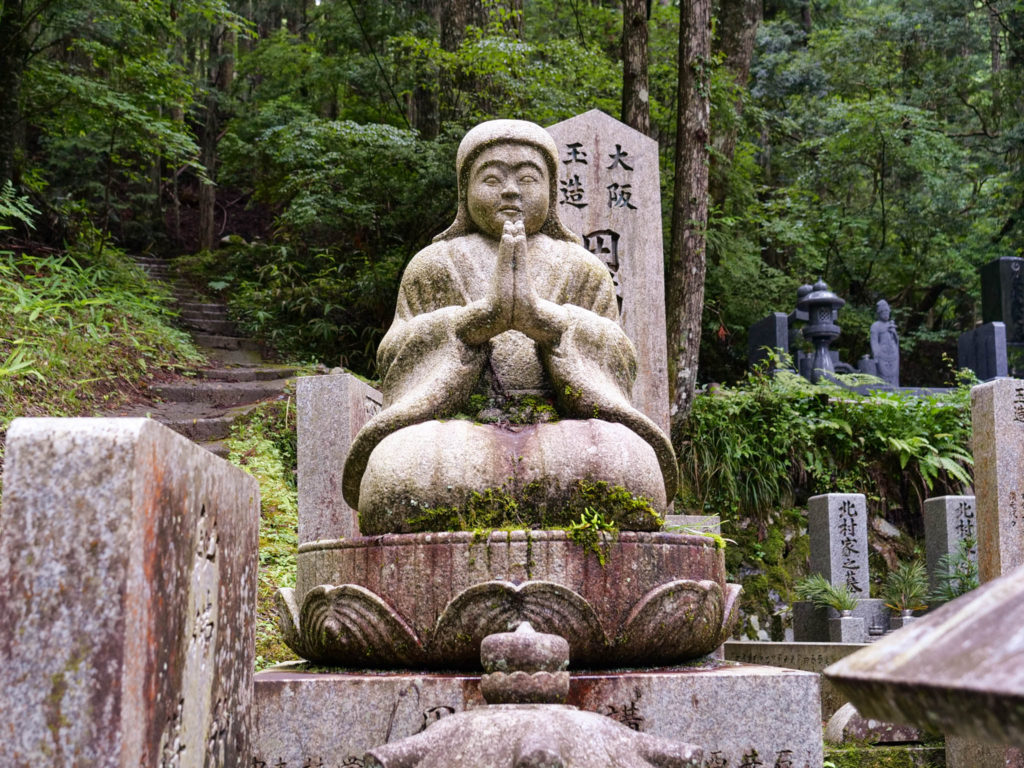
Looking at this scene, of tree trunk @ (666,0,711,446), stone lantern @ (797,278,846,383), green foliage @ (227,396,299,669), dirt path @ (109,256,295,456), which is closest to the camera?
green foliage @ (227,396,299,669)

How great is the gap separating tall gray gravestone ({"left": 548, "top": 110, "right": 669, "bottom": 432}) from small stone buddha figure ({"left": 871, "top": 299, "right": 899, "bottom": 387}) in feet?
32.9

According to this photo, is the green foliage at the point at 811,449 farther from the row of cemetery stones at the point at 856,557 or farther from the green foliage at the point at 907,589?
the green foliage at the point at 907,589

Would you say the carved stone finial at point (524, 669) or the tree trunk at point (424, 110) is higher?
the tree trunk at point (424, 110)

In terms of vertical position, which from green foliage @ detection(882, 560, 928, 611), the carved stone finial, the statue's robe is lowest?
green foliage @ detection(882, 560, 928, 611)

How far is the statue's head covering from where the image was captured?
466cm

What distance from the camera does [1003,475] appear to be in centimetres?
546

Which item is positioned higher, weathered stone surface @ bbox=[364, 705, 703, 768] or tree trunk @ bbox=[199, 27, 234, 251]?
tree trunk @ bbox=[199, 27, 234, 251]

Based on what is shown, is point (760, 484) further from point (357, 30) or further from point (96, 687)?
point (357, 30)

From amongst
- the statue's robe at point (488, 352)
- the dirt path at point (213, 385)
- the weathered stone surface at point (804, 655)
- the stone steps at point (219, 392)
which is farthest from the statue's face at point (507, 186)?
the stone steps at point (219, 392)

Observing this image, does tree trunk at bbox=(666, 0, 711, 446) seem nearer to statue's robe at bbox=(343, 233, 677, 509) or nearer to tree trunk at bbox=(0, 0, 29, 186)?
statue's robe at bbox=(343, 233, 677, 509)

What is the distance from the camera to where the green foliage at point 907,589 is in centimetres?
922

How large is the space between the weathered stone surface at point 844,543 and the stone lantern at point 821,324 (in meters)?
5.87

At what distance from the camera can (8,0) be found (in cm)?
1149

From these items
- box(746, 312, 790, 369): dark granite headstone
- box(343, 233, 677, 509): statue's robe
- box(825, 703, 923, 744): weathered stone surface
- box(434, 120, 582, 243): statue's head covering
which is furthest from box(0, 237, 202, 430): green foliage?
box(746, 312, 790, 369): dark granite headstone
